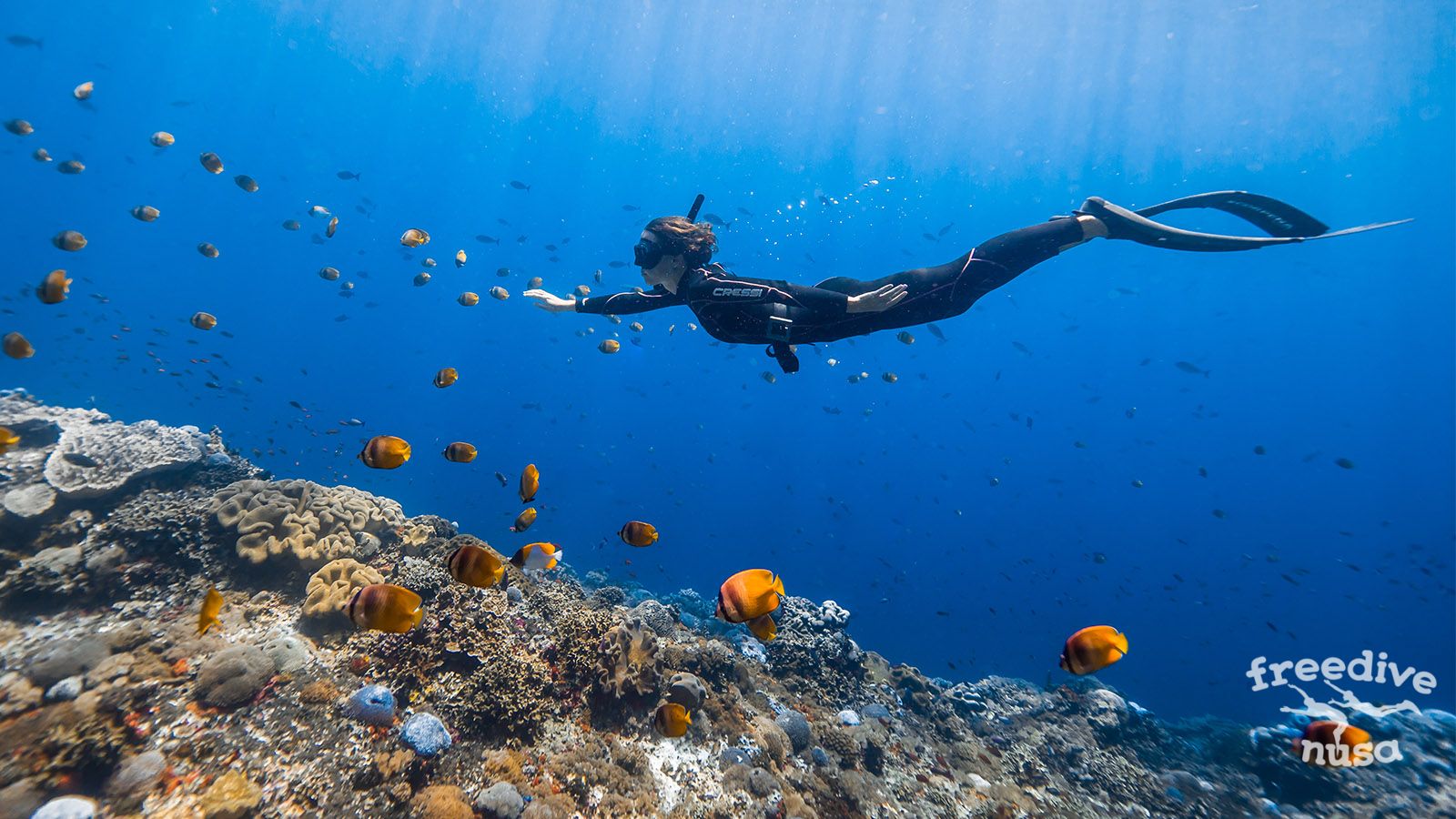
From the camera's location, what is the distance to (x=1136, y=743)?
1195 cm

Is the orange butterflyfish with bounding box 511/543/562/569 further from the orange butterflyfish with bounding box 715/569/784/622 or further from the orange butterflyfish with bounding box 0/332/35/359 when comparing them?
the orange butterflyfish with bounding box 0/332/35/359

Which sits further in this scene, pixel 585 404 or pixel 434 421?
pixel 585 404

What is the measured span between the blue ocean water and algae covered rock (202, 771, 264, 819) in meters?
9.91

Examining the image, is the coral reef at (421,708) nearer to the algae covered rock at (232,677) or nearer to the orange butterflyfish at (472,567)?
the algae covered rock at (232,677)

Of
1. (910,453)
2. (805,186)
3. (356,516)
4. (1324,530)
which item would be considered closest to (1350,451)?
(1324,530)

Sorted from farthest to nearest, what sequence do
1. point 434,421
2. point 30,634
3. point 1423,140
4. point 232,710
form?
point 434,421
point 1423,140
point 30,634
point 232,710

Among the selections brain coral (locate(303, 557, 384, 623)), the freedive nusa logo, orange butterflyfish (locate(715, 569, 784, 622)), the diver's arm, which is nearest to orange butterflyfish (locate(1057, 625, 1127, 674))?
orange butterflyfish (locate(715, 569, 784, 622))

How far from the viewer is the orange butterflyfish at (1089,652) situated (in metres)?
3.78

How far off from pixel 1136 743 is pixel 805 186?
1757 inches

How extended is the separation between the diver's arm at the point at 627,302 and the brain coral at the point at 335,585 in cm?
430

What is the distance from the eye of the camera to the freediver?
6.05 metres

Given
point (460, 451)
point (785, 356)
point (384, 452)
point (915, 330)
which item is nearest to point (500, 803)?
point (384, 452)

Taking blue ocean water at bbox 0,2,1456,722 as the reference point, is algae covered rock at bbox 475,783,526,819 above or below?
below

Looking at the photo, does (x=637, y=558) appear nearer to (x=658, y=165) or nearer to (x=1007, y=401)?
(x=658, y=165)
